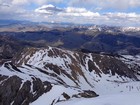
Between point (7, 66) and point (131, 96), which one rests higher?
point (131, 96)

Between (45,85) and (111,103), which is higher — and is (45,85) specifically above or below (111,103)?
below

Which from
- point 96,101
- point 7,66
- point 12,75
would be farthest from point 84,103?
point 7,66

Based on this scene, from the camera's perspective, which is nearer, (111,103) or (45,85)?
(111,103)

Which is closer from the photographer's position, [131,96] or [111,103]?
[111,103]

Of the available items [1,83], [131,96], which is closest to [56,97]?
[1,83]

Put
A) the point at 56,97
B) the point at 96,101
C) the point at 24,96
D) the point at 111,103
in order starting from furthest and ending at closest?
the point at 24,96, the point at 56,97, the point at 96,101, the point at 111,103

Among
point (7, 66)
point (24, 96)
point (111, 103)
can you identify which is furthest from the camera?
point (7, 66)

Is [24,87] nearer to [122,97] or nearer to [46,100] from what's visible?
[46,100]

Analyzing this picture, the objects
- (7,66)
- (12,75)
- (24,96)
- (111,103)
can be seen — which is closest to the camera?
(111,103)

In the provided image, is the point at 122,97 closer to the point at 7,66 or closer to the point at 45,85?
the point at 45,85
